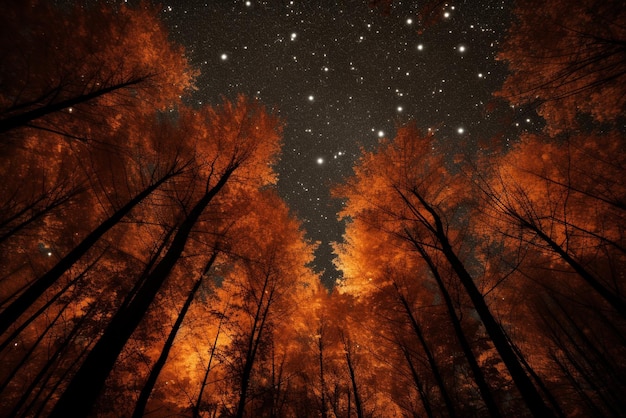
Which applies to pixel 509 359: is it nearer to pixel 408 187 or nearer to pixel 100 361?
pixel 408 187

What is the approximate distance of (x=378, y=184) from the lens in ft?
23.4

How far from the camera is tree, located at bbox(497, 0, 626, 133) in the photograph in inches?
203

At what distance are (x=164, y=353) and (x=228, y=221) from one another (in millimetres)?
3990

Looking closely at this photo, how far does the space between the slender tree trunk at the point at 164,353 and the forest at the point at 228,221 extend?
5 cm

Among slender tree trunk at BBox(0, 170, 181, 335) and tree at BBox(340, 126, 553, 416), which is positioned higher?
tree at BBox(340, 126, 553, 416)

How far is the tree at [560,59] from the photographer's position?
16.9 ft

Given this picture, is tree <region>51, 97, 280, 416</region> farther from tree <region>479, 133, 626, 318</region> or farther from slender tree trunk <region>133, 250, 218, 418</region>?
tree <region>479, 133, 626, 318</region>

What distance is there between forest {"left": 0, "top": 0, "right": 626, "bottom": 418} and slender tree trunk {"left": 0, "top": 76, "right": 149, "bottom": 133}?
0.06m

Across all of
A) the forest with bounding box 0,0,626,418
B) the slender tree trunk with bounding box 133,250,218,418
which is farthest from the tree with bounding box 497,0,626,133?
the slender tree trunk with bounding box 133,250,218,418

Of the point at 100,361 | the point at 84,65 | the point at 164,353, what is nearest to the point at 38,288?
the point at 100,361

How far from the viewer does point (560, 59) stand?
5.93 m

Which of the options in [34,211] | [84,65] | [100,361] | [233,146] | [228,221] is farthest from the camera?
[228,221]

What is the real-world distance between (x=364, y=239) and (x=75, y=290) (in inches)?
360

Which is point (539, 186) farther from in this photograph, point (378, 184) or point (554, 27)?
point (378, 184)
